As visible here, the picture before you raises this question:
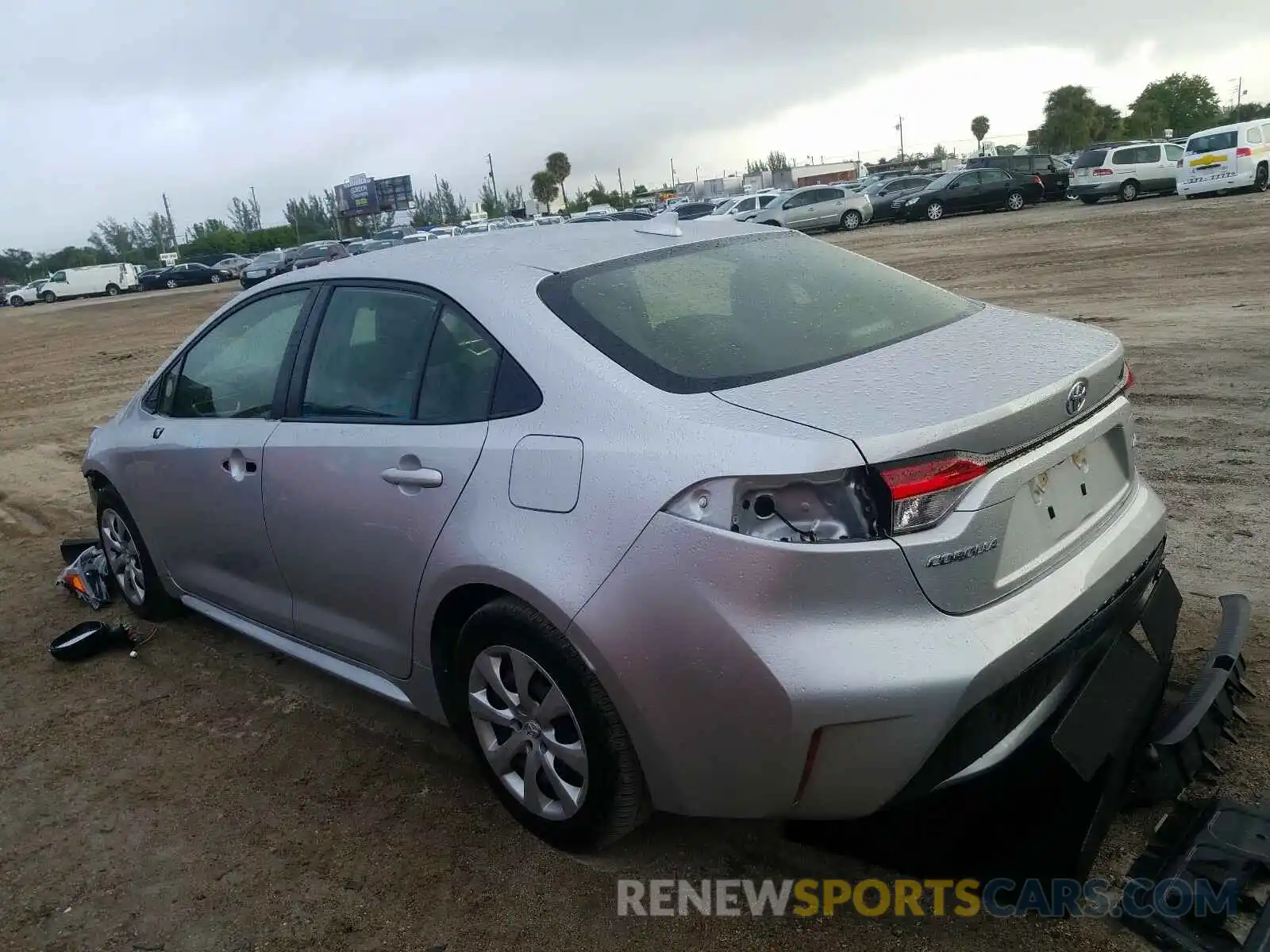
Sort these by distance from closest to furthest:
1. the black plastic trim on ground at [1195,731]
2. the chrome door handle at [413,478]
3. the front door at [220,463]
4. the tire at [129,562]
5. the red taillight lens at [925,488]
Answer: the red taillight lens at [925,488] → the black plastic trim on ground at [1195,731] → the chrome door handle at [413,478] → the front door at [220,463] → the tire at [129,562]

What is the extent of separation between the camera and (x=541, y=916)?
2.61m

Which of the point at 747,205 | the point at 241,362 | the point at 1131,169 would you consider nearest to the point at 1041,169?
the point at 1131,169

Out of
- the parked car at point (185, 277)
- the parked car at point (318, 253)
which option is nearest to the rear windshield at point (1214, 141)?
the parked car at point (318, 253)

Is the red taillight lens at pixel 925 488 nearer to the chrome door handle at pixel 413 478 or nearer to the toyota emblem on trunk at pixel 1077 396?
the toyota emblem on trunk at pixel 1077 396

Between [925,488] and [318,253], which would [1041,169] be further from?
[925,488]

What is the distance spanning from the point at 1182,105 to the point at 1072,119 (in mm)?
10436

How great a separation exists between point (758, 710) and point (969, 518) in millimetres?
621

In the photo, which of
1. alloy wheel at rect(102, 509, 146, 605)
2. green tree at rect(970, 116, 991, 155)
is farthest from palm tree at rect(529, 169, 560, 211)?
alloy wheel at rect(102, 509, 146, 605)

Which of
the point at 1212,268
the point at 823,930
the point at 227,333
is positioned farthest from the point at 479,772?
the point at 1212,268

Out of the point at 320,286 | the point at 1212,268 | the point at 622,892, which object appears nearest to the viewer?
the point at 622,892

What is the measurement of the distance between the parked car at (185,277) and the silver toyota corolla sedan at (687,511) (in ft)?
175

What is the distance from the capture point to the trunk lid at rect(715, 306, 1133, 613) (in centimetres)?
221

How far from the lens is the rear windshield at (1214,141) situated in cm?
2425

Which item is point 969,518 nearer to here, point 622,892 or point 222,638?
point 622,892
